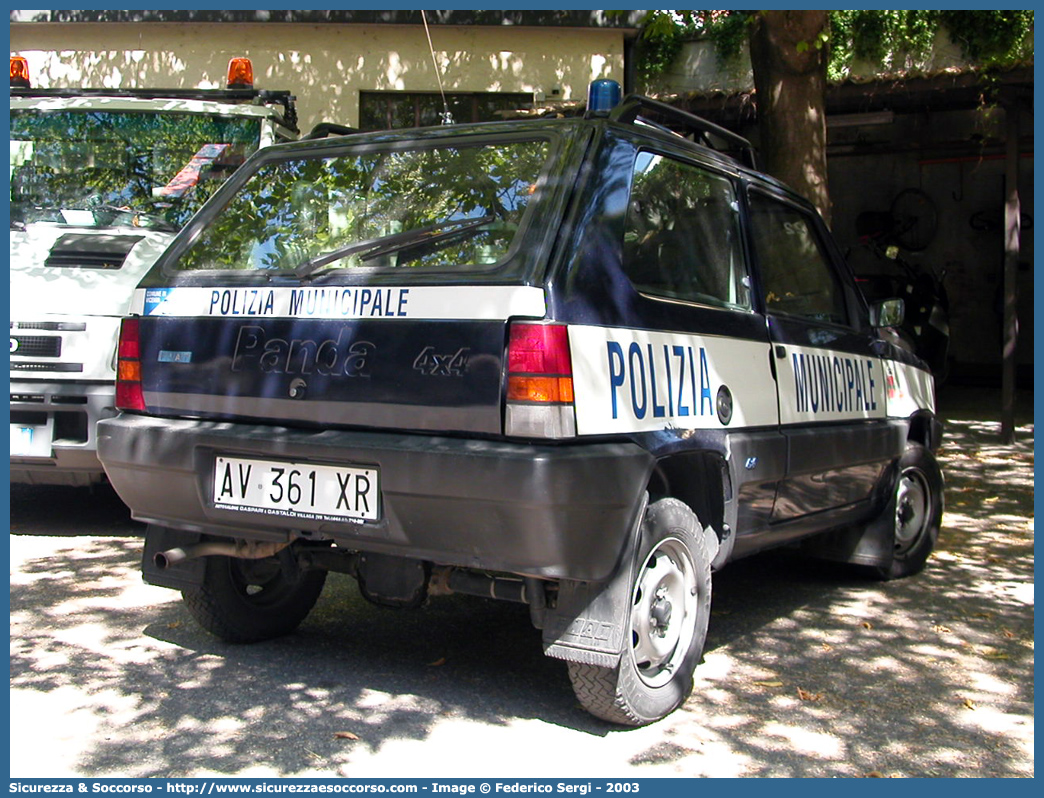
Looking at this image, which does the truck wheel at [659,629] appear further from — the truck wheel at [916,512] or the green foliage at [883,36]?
the green foliage at [883,36]

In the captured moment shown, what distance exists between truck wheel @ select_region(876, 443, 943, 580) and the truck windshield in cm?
438

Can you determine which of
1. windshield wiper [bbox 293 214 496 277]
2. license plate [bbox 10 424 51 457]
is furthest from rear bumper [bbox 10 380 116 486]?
windshield wiper [bbox 293 214 496 277]

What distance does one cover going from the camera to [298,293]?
3635 millimetres

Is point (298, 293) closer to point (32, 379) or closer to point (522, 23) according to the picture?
point (32, 379)

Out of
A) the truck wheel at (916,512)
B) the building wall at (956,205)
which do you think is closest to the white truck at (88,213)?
the truck wheel at (916,512)

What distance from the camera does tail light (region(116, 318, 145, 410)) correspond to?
392cm

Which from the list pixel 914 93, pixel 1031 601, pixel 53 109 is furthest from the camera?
pixel 914 93

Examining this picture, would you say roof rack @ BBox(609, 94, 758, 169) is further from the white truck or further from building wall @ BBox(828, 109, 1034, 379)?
building wall @ BBox(828, 109, 1034, 379)

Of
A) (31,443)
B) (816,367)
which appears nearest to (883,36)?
(816,367)

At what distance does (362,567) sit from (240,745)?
69 cm

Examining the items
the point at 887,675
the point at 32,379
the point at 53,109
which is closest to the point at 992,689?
the point at 887,675

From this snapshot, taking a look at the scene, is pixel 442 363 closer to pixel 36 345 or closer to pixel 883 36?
pixel 36 345

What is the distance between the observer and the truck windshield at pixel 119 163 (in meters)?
6.68

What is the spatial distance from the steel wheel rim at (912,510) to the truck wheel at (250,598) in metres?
3.10
